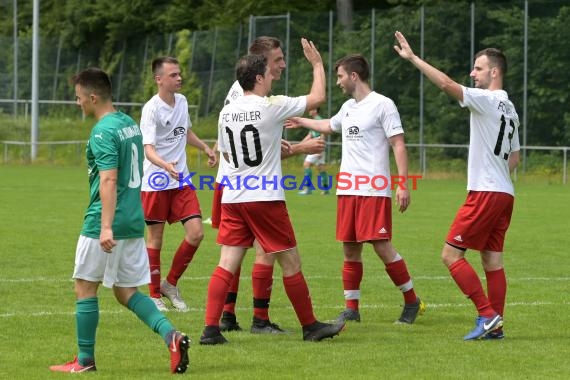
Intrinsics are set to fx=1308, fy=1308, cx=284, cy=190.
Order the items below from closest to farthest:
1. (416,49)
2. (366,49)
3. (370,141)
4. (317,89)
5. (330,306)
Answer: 1. (317,89)
2. (370,141)
3. (330,306)
4. (416,49)
5. (366,49)

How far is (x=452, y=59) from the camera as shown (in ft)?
120

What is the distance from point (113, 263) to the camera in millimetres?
8273

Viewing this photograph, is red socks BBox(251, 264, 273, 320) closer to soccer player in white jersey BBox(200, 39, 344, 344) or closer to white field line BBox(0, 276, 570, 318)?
soccer player in white jersey BBox(200, 39, 344, 344)

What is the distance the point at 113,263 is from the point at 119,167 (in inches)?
24.0

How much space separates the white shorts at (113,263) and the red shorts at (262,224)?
1.19 meters

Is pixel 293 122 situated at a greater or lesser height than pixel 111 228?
greater

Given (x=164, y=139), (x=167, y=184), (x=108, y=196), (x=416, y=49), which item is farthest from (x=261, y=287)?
(x=416, y=49)

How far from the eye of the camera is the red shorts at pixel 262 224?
9.38 m

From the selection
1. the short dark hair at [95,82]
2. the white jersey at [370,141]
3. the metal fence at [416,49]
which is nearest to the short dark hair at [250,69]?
the short dark hair at [95,82]

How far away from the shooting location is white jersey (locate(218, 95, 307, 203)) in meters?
9.30

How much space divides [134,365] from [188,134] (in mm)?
3945

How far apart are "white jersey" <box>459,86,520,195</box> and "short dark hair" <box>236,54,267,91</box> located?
60.3 inches

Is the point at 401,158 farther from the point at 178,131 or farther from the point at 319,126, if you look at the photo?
the point at 178,131

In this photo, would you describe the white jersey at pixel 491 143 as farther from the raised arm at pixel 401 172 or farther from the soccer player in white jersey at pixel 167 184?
the soccer player in white jersey at pixel 167 184
